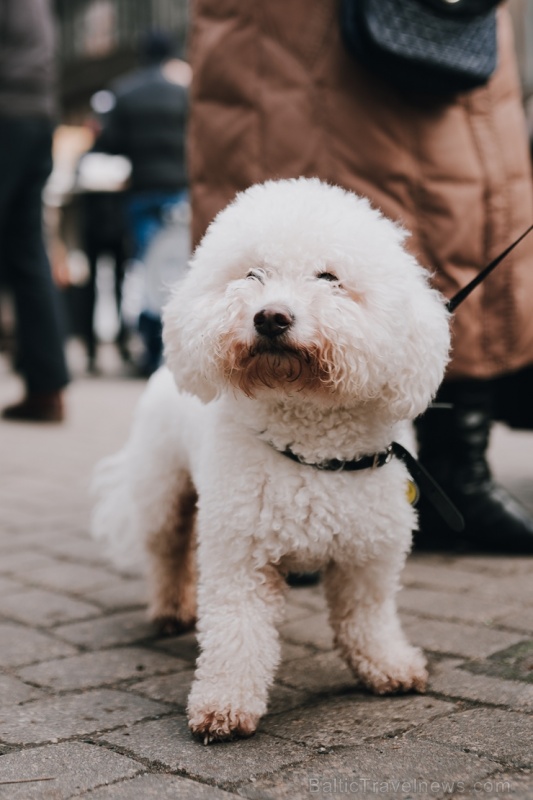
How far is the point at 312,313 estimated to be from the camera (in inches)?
79.7

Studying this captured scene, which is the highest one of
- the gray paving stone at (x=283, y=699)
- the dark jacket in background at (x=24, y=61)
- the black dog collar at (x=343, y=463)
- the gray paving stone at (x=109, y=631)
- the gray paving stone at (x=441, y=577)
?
the dark jacket in background at (x=24, y=61)

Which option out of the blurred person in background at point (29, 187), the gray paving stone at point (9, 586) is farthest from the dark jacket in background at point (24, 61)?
the gray paving stone at point (9, 586)

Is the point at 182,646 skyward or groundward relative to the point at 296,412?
groundward

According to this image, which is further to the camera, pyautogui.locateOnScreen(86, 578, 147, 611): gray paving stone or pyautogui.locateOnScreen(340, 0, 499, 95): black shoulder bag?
pyautogui.locateOnScreen(86, 578, 147, 611): gray paving stone

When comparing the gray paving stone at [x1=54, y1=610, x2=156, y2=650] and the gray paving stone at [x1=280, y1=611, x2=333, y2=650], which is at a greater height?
the gray paving stone at [x1=280, y1=611, x2=333, y2=650]

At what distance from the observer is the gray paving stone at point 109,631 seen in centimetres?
274

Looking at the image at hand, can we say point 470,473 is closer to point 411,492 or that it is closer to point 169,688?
point 411,492

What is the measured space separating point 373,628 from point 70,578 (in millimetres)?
1341

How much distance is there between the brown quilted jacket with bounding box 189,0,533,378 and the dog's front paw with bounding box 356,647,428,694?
1287 millimetres

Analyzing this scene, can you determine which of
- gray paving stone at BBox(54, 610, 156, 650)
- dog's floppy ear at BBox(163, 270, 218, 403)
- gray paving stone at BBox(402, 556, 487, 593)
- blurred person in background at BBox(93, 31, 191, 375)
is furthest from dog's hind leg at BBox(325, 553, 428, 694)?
blurred person in background at BBox(93, 31, 191, 375)

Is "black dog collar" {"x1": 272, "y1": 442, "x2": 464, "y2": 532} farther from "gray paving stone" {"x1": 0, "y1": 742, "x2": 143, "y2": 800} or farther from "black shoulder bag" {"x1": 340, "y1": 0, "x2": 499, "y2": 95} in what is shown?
"black shoulder bag" {"x1": 340, "y1": 0, "x2": 499, "y2": 95}

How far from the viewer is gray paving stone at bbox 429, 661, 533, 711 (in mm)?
2195

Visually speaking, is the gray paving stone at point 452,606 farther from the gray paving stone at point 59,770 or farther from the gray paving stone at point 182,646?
the gray paving stone at point 59,770

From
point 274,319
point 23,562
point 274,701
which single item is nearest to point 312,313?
point 274,319
